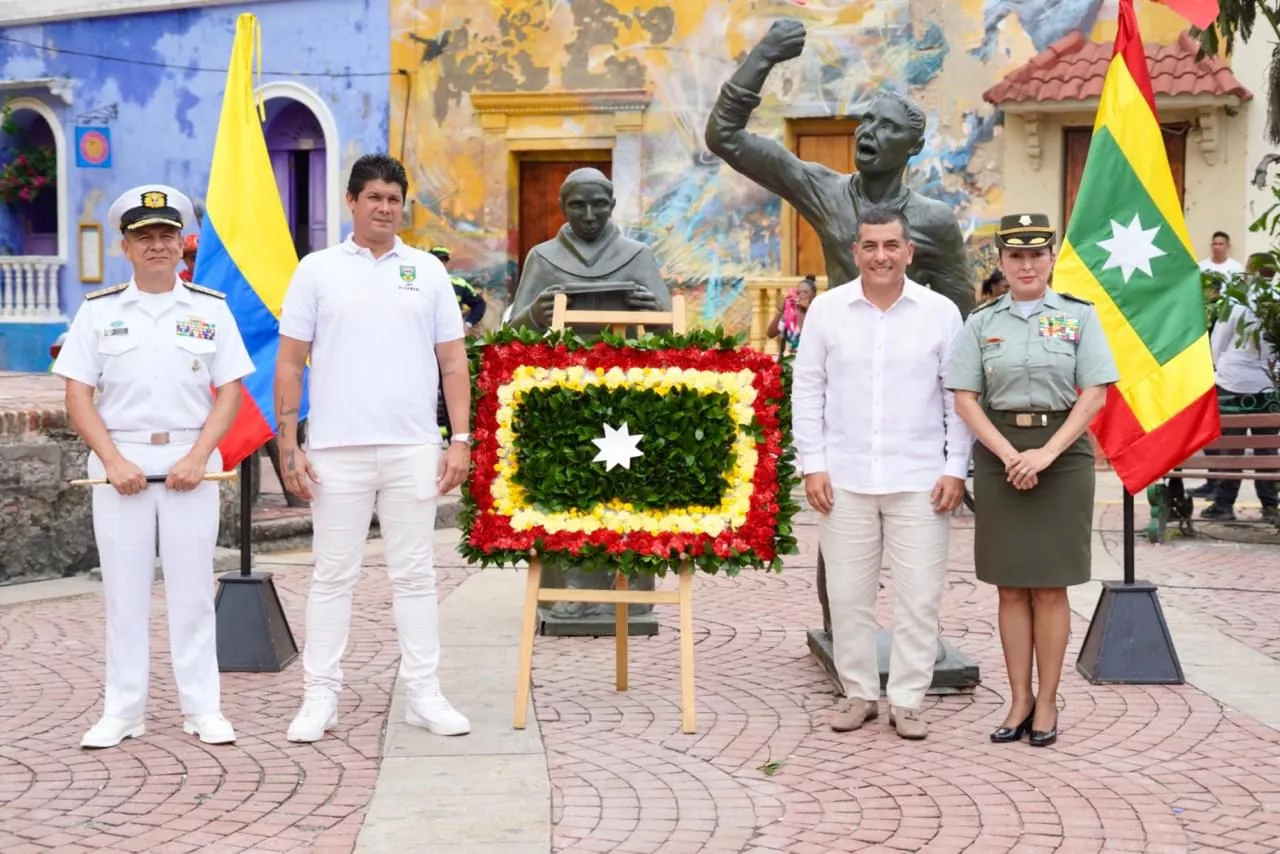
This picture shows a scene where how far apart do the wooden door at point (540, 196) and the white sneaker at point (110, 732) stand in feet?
50.5

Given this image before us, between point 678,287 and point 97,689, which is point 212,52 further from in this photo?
point 97,689

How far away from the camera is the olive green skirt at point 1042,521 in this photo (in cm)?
614

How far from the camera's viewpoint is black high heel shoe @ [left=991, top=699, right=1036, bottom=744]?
244 inches

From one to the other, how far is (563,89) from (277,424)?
1512 centimetres

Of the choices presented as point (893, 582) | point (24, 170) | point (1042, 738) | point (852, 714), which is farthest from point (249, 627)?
point (24, 170)

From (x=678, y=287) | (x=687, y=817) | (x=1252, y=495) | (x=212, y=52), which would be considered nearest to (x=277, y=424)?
(x=687, y=817)

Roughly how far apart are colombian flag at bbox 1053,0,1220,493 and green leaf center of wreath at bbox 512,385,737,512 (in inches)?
88.4

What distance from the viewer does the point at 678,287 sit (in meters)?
20.4

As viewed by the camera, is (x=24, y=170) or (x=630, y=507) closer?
(x=630, y=507)

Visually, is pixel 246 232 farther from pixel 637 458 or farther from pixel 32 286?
pixel 32 286

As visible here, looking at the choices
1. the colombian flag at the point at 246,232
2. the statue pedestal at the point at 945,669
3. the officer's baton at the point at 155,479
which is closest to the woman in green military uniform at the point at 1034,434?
the statue pedestal at the point at 945,669

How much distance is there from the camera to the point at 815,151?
65.6ft

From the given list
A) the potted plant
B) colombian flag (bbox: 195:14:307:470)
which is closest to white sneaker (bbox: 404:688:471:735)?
colombian flag (bbox: 195:14:307:470)

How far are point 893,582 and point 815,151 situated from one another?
1424cm
